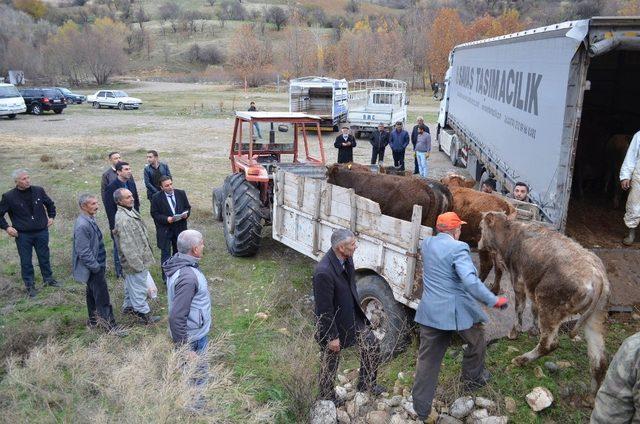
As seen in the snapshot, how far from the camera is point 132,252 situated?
17.6 ft

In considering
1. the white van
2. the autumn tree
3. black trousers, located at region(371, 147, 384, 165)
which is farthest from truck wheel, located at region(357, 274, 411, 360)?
the autumn tree

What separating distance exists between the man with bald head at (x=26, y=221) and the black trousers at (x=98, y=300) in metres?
1.35

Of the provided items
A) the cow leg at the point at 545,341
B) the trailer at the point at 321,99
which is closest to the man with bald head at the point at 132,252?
the cow leg at the point at 545,341

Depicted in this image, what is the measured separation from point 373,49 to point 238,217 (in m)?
47.9

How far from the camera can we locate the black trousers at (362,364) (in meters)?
3.96

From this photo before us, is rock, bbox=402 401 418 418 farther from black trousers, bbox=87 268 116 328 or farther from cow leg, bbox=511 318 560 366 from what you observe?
black trousers, bbox=87 268 116 328

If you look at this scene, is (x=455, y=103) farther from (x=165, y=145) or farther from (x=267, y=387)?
(x=267, y=387)

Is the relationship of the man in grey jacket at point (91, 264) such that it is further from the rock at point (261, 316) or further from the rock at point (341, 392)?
the rock at point (341, 392)

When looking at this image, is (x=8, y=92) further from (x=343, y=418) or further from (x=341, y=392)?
(x=343, y=418)

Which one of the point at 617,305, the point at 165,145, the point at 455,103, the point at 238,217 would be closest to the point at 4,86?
the point at 165,145

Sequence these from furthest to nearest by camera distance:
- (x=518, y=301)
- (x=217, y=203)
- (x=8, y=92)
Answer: (x=8, y=92)
(x=217, y=203)
(x=518, y=301)

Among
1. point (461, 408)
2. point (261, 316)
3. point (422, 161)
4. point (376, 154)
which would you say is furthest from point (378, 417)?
point (376, 154)

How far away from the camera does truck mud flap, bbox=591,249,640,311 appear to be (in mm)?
4906

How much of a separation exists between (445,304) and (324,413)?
124 cm
